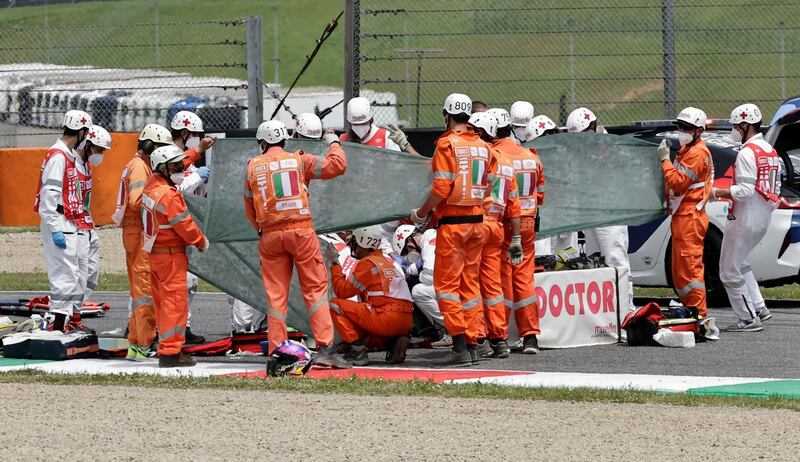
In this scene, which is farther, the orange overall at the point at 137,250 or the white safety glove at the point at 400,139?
the white safety glove at the point at 400,139

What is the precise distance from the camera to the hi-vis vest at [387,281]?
34.6 ft

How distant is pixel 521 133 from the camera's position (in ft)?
42.4

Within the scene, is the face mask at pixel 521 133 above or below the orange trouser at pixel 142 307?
above

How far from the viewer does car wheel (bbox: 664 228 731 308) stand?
13633mm

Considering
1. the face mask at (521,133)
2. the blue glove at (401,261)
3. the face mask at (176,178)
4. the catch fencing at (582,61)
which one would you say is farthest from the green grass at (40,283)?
the catch fencing at (582,61)

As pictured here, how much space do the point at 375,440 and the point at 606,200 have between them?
5.43 metres

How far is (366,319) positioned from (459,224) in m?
0.98

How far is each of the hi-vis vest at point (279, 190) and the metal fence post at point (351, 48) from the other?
4.71 metres

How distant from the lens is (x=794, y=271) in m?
13.5

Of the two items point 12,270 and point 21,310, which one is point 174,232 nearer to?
point 21,310

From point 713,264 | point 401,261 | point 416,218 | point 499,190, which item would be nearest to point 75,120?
point 401,261

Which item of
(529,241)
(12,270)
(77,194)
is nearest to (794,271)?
(529,241)

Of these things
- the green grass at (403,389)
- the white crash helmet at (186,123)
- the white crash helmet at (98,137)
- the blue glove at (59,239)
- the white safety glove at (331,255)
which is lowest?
the green grass at (403,389)

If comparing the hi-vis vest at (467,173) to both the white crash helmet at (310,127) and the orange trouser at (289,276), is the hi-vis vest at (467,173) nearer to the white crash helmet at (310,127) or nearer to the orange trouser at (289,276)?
the orange trouser at (289,276)
